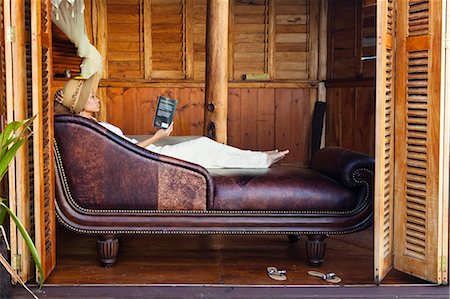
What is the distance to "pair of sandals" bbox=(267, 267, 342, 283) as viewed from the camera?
3148 millimetres

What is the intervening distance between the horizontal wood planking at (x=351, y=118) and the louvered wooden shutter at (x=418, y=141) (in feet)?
9.54

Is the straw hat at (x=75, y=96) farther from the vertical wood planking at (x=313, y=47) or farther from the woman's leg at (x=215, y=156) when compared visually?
the vertical wood planking at (x=313, y=47)

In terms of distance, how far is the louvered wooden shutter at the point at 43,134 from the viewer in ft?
9.65

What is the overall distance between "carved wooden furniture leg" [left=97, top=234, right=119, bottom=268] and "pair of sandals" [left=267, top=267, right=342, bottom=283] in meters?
0.88

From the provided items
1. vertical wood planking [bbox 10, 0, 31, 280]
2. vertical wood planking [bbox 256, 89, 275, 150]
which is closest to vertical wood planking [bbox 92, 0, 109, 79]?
vertical wood planking [bbox 256, 89, 275, 150]

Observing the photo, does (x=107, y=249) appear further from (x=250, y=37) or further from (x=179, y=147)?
(x=250, y=37)

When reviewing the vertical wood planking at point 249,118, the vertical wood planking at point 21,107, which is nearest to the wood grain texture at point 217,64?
the vertical wood planking at point 21,107

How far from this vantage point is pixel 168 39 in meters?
7.31

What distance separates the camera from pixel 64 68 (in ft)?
21.4

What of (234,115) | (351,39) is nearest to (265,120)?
(234,115)

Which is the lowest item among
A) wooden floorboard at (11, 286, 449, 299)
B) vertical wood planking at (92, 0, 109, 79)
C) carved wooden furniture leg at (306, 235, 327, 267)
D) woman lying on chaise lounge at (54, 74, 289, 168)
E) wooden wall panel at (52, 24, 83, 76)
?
wooden floorboard at (11, 286, 449, 299)

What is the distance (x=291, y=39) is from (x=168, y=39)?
1.54 m

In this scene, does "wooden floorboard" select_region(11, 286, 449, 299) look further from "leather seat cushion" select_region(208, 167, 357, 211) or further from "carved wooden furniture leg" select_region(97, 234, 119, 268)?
"leather seat cushion" select_region(208, 167, 357, 211)

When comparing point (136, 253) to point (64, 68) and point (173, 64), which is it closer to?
point (64, 68)
